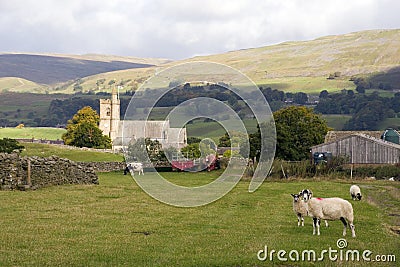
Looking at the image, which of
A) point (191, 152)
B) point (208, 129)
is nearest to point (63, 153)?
point (191, 152)

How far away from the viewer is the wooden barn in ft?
202

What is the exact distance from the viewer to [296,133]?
7581cm

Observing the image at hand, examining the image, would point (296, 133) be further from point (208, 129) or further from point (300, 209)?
point (208, 129)

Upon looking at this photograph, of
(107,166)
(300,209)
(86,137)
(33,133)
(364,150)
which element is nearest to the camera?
(300,209)

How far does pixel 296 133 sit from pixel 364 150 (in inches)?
538

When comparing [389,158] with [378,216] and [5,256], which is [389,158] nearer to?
[378,216]

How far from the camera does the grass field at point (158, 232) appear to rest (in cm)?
1399

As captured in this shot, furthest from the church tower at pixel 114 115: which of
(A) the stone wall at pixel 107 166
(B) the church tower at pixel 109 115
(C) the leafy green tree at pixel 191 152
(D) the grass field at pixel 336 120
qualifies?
(A) the stone wall at pixel 107 166

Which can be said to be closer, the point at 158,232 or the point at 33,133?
the point at 158,232

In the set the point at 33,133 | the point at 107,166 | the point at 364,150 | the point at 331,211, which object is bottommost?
the point at 107,166

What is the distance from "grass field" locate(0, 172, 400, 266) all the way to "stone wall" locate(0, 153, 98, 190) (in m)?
2.80

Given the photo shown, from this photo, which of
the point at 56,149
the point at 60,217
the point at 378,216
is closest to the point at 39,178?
the point at 60,217

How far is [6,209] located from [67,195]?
625cm

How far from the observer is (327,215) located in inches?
721
